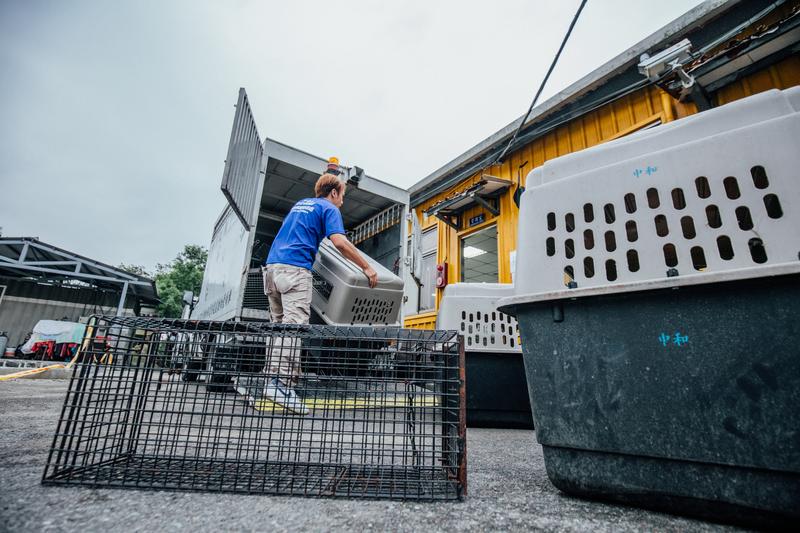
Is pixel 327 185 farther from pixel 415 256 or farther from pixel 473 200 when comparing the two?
pixel 473 200

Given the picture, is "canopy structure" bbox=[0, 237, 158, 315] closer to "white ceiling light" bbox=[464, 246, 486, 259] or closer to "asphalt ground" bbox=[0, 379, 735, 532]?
"white ceiling light" bbox=[464, 246, 486, 259]

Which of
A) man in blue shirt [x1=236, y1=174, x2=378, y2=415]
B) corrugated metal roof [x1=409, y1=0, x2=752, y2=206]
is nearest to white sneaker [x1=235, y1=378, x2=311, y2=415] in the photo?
man in blue shirt [x1=236, y1=174, x2=378, y2=415]

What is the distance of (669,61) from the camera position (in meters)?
3.23

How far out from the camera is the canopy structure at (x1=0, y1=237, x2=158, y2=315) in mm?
9961

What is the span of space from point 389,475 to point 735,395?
0.86 meters

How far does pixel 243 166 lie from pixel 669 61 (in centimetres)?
392

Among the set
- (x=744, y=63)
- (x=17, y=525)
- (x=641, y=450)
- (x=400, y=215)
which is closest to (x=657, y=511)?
(x=641, y=450)

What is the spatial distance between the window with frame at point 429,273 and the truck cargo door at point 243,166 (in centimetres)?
368

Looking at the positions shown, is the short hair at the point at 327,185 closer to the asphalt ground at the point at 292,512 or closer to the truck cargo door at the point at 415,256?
the truck cargo door at the point at 415,256

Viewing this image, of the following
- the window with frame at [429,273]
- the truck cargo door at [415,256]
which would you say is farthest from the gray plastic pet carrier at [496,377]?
the window with frame at [429,273]

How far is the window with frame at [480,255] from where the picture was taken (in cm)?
608

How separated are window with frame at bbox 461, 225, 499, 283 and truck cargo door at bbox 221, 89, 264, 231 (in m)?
3.72

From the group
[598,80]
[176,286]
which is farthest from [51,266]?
[598,80]

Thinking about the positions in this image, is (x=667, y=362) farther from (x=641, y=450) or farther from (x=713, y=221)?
(x=713, y=221)
